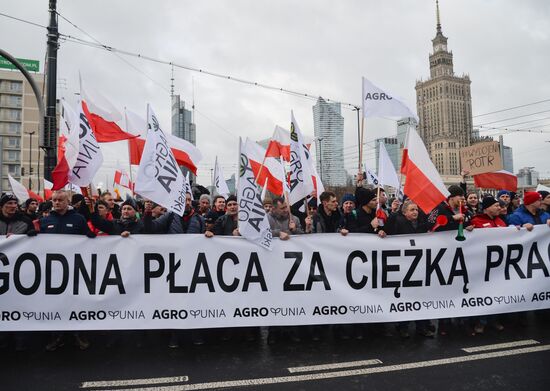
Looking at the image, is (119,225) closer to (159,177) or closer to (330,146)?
(159,177)

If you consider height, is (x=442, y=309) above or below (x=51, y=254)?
below

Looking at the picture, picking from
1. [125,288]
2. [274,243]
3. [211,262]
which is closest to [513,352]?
[274,243]

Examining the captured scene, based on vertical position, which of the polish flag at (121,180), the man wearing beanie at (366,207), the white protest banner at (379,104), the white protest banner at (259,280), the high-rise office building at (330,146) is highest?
the high-rise office building at (330,146)

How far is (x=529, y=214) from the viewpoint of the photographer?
6.02m

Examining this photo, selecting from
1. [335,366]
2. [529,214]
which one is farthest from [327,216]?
[529,214]

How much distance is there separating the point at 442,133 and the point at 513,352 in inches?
3572

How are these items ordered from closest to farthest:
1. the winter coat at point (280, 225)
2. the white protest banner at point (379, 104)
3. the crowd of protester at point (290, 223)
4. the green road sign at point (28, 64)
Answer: the crowd of protester at point (290, 223), the winter coat at point (280, 225), the white protest banner at point (379, 104), the green road sign at point (28, 64)

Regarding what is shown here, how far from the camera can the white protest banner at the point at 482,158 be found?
9406mm

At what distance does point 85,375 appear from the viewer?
164 inches

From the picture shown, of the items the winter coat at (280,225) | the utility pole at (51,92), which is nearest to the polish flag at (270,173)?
the winter coat at (280,225)

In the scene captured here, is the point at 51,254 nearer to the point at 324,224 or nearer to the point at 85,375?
the point at 85,375

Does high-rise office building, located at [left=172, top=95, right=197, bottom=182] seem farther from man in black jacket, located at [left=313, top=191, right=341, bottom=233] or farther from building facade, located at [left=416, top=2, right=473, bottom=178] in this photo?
building facade, located at [left=416, top=2, right=473, bottom=178]

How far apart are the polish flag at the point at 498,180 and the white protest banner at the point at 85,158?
7.81m

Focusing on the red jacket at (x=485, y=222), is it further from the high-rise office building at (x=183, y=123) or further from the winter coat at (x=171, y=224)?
the high-rise office building at (x=183, y=123)
